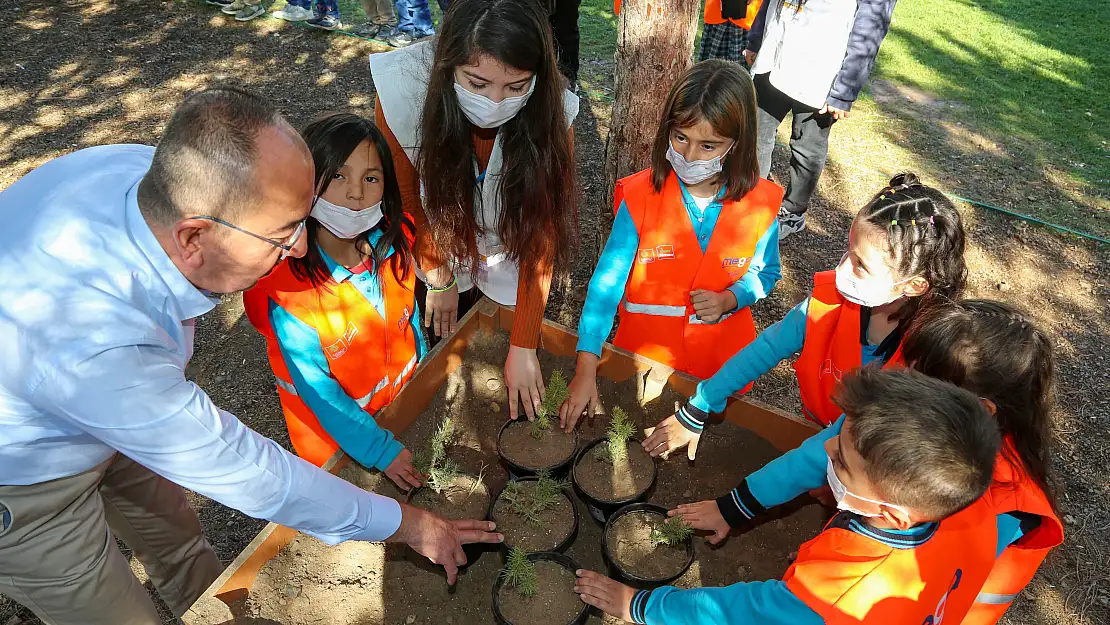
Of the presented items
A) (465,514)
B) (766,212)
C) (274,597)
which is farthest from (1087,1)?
(274,597)

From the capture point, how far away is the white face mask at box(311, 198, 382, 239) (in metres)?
2.13

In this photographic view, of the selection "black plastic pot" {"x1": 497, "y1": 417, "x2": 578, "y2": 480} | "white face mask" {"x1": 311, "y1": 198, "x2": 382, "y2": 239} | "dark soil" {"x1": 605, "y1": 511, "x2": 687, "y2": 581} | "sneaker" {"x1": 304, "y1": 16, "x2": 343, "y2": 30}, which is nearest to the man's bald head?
Result: "white face mask" {"x1": 311, "y1": 198, "x2": 382, "y2": 239}

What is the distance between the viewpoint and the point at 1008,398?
1790mm

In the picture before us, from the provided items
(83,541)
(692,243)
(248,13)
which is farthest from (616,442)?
(248,13)

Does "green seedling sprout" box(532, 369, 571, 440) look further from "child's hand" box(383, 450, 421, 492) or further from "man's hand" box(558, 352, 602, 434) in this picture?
"child's hand" box(383, 450, 421, 492)

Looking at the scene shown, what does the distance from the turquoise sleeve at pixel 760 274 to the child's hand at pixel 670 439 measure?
0.55 metres

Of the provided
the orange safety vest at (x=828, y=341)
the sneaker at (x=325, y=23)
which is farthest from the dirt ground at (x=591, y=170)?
the orange safety vest at (x=828, y=341)

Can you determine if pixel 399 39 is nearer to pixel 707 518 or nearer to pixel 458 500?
pixel 458 500

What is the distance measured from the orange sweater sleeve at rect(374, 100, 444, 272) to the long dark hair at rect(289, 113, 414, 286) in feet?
0.47

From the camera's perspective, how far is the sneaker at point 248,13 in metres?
8.19

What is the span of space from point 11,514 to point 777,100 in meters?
4.20

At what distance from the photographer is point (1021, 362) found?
1763 mm

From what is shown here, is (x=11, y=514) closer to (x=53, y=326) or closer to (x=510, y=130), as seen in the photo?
(x=53, y=326)

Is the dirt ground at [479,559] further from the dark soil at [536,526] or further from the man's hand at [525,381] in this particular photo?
the man's hand at [525,381]
